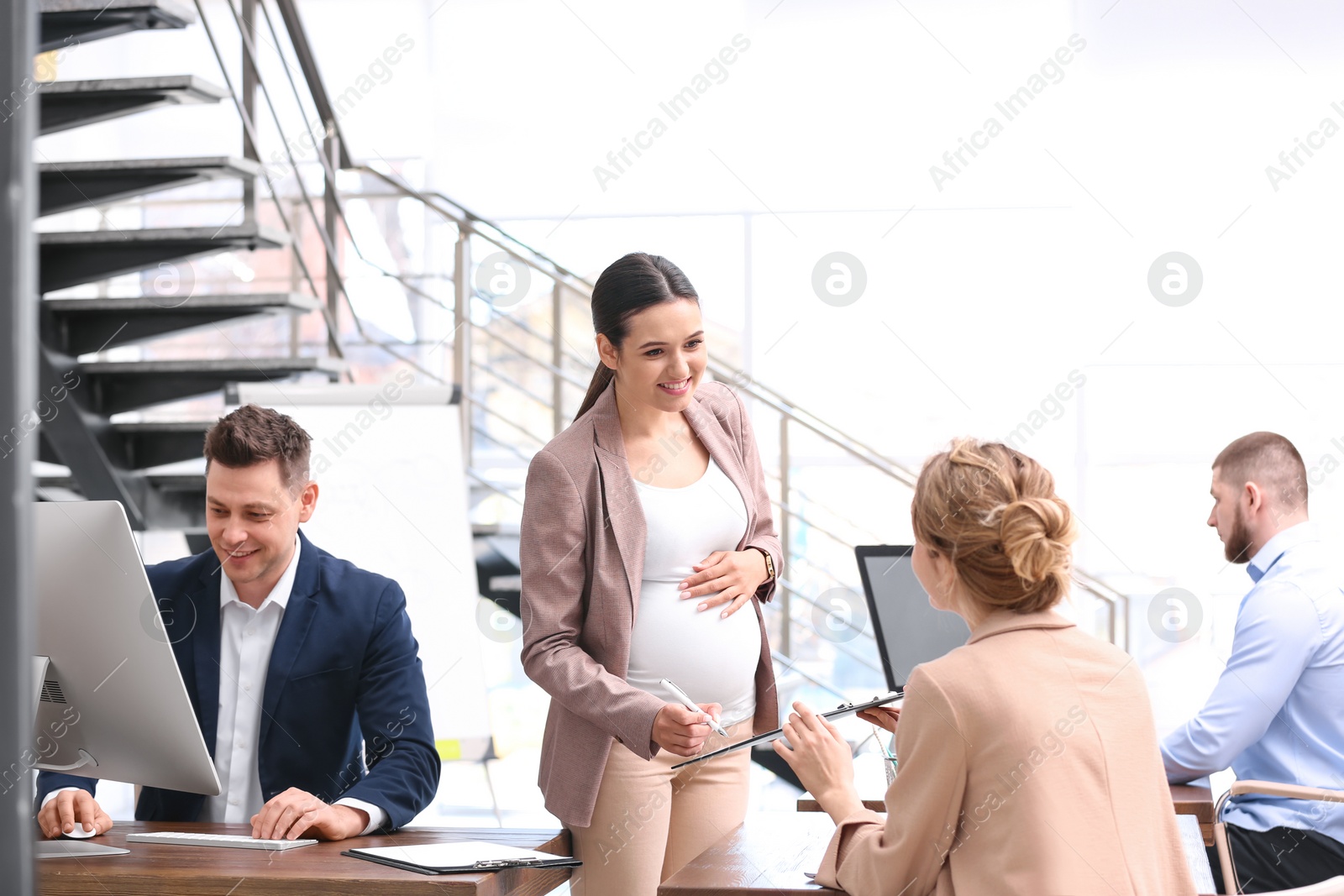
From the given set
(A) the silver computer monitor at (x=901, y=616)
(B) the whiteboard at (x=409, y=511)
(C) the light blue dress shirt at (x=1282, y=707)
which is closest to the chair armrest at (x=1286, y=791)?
(C) the light blue dress shirt at (x=1282, y=707)

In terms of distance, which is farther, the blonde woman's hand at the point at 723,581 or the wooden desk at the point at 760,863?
the blonde woman's hand at the point at 723,581

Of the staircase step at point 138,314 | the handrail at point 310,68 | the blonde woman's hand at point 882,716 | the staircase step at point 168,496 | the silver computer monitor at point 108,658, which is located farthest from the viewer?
the handrail at point 310,68

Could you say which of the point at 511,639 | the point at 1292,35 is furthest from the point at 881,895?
the point at 1292,35

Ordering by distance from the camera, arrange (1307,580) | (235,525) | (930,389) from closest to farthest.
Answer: (235,525), (1307,580), (930,389)

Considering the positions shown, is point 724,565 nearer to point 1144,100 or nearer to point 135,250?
point 135,250

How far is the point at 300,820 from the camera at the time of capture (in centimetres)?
143

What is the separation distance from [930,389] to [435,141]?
96.7 inches

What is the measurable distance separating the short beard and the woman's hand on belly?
46.6 inches

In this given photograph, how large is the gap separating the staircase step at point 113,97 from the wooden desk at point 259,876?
199 cm

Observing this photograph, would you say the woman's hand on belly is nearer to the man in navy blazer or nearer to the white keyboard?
the man in navy blazer

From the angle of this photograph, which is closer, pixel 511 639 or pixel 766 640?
pixel 766 640

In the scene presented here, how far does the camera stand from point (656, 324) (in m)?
1.69

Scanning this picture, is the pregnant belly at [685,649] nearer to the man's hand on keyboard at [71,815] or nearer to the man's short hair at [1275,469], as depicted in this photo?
the man's hand on keyboard at [71,815]

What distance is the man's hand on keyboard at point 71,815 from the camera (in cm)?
150
